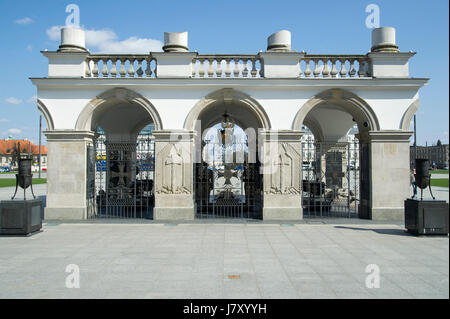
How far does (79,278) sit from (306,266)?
397 centimetres

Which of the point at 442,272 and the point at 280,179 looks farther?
the point at 280,179

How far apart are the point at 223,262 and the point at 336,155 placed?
38.5ft

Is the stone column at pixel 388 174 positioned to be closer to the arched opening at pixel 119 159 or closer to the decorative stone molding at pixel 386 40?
the decorative stone molding at pixel 386 40

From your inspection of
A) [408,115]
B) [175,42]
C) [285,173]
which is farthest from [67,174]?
[408,115]

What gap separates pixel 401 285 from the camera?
552cm

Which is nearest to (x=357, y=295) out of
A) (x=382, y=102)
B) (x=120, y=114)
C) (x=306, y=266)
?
(x=306, y=266)

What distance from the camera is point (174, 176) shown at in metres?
11.9

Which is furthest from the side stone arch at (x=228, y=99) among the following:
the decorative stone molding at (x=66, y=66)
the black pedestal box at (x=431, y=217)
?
the black pedestal box at (x=431, y=217)

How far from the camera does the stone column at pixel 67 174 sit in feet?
39.2

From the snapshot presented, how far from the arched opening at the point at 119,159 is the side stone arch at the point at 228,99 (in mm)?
1272

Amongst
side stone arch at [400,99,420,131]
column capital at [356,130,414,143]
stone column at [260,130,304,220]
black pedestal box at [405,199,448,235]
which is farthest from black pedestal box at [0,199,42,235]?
side stone arch at [400,99,420,131]

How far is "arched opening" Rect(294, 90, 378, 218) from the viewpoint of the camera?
12145mm

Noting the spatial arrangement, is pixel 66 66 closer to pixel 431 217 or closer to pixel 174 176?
pixel 174 176
